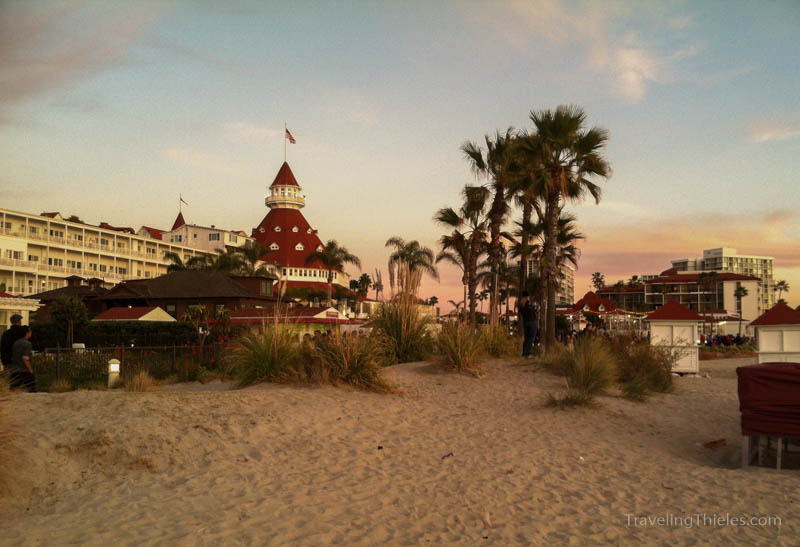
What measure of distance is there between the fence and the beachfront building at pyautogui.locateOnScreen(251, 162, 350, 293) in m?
75.3

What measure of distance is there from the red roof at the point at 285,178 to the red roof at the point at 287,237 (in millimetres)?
4848

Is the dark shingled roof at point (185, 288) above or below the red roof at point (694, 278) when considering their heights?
below

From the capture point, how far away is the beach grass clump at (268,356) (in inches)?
442

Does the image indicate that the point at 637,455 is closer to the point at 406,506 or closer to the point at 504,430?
the point at 504,430

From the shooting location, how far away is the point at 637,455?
26.2ft

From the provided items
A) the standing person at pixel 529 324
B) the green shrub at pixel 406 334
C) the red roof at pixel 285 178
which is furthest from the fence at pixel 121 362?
the red roof at pixel 285 178

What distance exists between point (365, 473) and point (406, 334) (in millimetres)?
7288

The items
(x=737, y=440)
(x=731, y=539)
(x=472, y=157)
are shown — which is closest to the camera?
(x=731, y=539)

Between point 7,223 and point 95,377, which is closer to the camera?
point 95,377

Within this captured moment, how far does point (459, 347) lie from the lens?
1320cm

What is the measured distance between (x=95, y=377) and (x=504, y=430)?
12.6 metres

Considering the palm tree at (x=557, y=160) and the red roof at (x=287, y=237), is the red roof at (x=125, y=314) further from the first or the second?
the red roof at (x=287, y=237)

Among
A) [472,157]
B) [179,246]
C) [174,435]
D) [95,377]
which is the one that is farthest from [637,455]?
[179,246]

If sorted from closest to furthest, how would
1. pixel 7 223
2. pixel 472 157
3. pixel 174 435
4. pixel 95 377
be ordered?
pixel 174 435 < pixel 95 377 < pixel 472 157 < pixel 7 223
